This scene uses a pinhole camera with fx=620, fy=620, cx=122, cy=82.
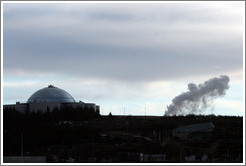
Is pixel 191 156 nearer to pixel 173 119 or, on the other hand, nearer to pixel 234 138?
pixel 234 138

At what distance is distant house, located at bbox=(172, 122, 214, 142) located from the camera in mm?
66125

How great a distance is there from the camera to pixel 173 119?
270 feet

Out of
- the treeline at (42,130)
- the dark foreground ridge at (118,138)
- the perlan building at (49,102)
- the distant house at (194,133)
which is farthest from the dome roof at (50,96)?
the distant house at (194,133)

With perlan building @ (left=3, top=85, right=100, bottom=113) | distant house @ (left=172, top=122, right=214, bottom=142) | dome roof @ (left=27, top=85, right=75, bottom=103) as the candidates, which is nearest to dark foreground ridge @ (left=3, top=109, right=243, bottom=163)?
distant house @ (left=172, top=122, right=214, bottom=142)

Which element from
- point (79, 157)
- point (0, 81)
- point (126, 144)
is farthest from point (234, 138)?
point (0, 81)

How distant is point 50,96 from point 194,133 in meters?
27.3

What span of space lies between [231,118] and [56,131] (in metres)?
27.0

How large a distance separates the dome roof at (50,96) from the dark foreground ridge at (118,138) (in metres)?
5.66

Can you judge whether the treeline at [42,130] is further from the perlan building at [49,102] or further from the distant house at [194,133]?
the distant house at [194,133]

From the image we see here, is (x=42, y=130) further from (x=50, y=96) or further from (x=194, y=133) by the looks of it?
(x=50, y=96)

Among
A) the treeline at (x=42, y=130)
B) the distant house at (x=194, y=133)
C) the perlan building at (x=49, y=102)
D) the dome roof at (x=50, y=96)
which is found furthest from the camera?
the dome roof at (x=50, y=96)

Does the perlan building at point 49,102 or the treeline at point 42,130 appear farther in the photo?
the perlan building at point 49,102

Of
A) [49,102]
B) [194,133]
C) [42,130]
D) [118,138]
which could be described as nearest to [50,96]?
[49,102]

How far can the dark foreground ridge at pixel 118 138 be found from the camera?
4953 centimetres
